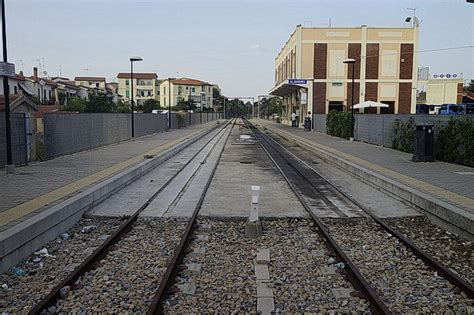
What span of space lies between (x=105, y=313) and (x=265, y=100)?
587 feet

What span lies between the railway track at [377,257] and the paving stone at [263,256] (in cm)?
100

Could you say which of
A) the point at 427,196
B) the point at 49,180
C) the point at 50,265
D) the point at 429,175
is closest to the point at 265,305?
the point at 50,265

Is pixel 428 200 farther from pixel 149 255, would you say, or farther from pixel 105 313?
pixel 105 313

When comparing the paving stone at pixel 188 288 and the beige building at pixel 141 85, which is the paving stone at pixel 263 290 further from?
the beige building at pixel 141 85

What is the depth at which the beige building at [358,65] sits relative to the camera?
59.6 meters

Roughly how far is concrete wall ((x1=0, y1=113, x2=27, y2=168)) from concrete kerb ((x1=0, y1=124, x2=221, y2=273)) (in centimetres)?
386

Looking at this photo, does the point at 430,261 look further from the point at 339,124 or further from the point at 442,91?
the point at 442,91

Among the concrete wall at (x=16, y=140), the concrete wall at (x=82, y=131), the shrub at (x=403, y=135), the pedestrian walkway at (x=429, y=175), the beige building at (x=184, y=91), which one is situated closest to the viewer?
the pedestrian walkway at (x=429, y=175)

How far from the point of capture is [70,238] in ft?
26.9

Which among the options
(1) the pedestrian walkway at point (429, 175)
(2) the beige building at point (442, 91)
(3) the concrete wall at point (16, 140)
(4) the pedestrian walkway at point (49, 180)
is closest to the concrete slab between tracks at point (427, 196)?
(1) the pedestrian walkway at point (429, 175)

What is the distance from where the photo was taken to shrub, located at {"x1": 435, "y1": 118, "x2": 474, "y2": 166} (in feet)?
50.6

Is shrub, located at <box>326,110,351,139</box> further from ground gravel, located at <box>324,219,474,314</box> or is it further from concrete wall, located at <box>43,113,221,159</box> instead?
ground gravel, located at <box>324,219,474,314</box>

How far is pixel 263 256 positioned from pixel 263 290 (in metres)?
1.31

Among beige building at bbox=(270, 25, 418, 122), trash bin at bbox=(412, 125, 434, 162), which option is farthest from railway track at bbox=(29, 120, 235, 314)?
beige building at bbox=(270, 25, 418, 122)
